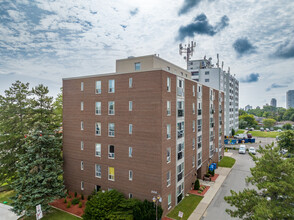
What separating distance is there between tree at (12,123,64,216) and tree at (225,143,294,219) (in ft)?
62.2

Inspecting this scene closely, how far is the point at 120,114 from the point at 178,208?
503 inches

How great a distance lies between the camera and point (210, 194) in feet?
83.9

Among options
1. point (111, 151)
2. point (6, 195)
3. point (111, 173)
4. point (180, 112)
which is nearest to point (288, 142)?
point (180, 112)

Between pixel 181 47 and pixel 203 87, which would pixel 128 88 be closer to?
pixel 203 87

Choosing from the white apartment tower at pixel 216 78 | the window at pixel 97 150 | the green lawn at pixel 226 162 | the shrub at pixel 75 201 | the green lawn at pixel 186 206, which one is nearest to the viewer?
the green lawn at pixel 186 206

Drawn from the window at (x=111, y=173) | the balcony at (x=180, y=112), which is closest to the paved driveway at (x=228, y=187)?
the window at (x=111, y=173)

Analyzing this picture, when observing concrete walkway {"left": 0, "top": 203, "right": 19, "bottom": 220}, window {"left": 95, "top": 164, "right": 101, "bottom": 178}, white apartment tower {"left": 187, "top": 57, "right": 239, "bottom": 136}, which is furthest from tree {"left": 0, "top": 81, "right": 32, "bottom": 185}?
white apartment tower {"left": 187, "top": 57, "right": 239, "bottom": 136}

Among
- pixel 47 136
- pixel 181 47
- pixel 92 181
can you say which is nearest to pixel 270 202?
pixel 92 181

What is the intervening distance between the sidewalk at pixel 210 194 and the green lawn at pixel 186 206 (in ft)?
1.50

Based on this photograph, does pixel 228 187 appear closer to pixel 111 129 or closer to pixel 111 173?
pixel 111 173

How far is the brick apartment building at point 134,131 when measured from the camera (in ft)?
63.7

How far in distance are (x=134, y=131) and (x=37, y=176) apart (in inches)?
466

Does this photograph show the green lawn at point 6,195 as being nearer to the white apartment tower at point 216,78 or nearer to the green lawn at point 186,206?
the green lawn at point 186,206

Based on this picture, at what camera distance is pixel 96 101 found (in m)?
23.4
